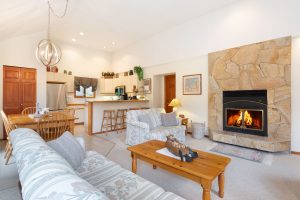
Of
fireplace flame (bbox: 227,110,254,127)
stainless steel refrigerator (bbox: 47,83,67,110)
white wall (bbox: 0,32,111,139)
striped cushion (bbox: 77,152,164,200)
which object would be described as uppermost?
white wall (bbox: 0,32,111,139)

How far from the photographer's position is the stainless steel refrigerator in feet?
19.9

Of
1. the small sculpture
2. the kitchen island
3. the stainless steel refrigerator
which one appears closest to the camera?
the small sculpture

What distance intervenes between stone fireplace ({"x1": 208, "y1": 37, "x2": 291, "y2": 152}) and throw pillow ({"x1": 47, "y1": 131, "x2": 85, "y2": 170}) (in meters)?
3.42

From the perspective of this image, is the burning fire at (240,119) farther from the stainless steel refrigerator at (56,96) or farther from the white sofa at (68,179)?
the stainless steel refrigerator at (56,96)

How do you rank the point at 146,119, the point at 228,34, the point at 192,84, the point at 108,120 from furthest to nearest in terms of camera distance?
the point at 108,120, the point at 192,84, the point at 228,34, the point at 146,119

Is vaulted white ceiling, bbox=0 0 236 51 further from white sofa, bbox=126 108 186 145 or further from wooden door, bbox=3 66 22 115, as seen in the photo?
white sofa, bbox=126 108 186 145

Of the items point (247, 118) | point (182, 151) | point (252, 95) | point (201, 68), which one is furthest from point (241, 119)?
point (182, 151)

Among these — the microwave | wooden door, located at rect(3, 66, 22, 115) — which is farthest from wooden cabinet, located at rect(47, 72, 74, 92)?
the microwave

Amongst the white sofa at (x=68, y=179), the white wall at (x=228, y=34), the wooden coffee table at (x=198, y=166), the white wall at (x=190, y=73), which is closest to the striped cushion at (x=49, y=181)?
the white sofa at (x=68, y=179)

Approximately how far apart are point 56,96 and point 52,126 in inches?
144

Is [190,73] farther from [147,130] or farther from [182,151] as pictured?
[182,151]

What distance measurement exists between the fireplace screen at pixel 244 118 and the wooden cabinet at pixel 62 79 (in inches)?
230

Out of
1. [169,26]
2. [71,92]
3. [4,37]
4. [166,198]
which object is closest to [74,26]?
[4,37]

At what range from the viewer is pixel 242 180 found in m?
2.34
